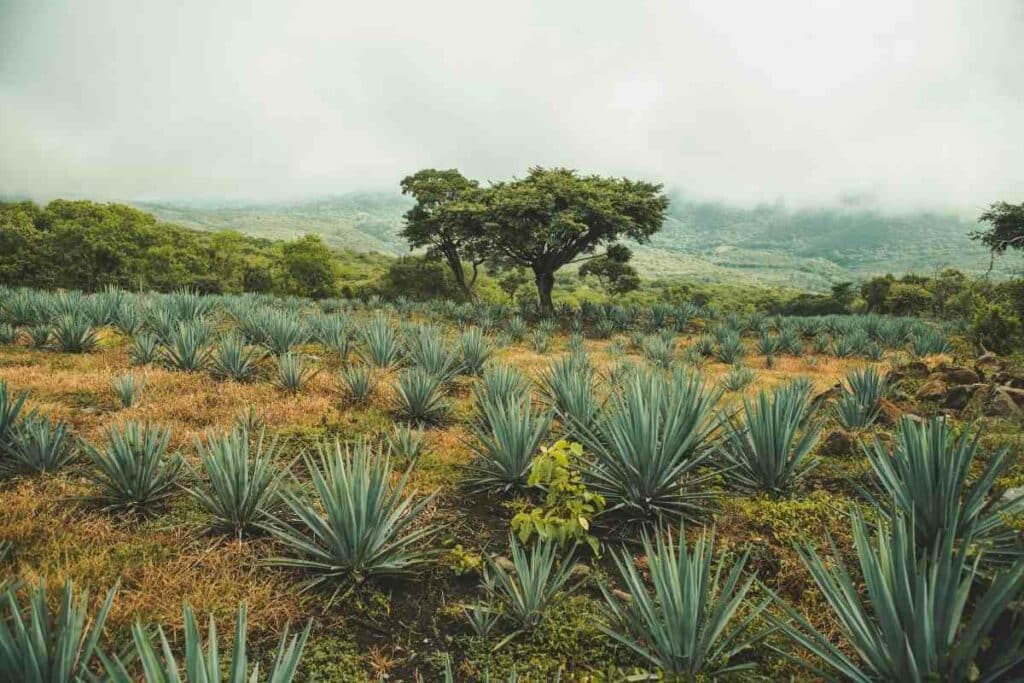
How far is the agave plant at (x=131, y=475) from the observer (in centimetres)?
331

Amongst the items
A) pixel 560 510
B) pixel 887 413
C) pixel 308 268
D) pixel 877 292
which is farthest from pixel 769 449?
pixel 308 268

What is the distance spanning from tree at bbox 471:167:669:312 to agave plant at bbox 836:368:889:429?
1243 cm

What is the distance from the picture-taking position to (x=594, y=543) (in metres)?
2.87

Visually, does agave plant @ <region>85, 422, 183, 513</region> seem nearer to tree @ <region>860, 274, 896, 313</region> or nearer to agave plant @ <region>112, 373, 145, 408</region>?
agave plant @ <region>112, 373, 145, 408</region>

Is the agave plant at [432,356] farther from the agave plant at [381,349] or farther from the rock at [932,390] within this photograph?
the rock at [932,390]

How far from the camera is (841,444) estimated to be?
4.54 m

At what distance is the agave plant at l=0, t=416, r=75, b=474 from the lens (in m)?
3.64

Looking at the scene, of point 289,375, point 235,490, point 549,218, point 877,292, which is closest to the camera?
point 235,490

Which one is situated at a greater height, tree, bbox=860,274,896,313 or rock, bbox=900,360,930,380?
tree, bbox=860,274,896,313

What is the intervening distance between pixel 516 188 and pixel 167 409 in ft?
54.3

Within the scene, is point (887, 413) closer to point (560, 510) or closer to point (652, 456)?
point (652, 456)

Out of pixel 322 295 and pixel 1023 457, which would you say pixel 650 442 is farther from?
pixel 322 295

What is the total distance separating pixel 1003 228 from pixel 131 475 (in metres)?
31.2

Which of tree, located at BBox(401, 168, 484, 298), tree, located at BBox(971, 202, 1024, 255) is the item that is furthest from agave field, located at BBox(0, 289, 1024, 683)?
tree, located at BBox(971, 202, 1024, 255)
